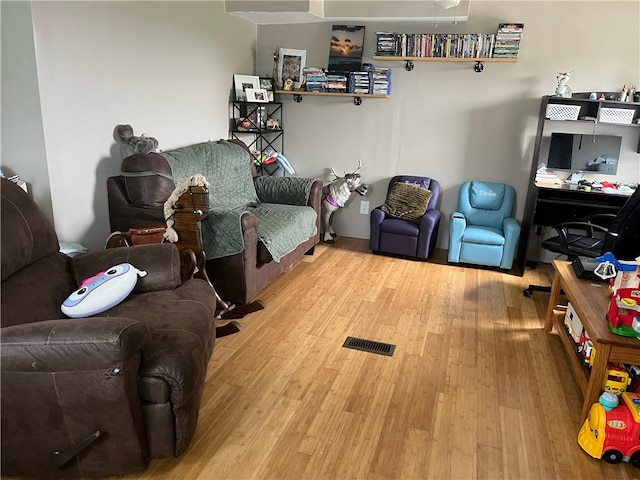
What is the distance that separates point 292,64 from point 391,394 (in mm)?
3523

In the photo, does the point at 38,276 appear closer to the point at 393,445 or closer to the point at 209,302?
the point at 209,302

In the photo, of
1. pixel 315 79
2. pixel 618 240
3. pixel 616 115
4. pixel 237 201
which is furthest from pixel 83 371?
pixel 616 115

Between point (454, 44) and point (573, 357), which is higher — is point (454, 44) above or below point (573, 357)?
above

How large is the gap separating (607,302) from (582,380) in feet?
1.43

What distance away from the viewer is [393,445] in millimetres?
2016

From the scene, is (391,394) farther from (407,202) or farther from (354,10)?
(354,10)

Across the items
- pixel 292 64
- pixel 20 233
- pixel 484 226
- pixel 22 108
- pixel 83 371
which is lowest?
pixel 484 226

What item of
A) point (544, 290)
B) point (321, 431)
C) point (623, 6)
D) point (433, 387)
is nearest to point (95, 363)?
point (321, 431)

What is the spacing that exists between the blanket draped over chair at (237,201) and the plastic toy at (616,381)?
201 cm

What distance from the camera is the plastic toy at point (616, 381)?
2049mm

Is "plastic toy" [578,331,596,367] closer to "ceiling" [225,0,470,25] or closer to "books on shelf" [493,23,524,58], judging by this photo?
"books on shelf" [493,23,524,58]

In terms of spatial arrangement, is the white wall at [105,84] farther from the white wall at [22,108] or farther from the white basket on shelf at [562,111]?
the white basket on shelf at [562,111]

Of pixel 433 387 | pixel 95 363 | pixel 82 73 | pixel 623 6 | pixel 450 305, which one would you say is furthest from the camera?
pixel 623 6

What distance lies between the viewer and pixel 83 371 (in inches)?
60.8
